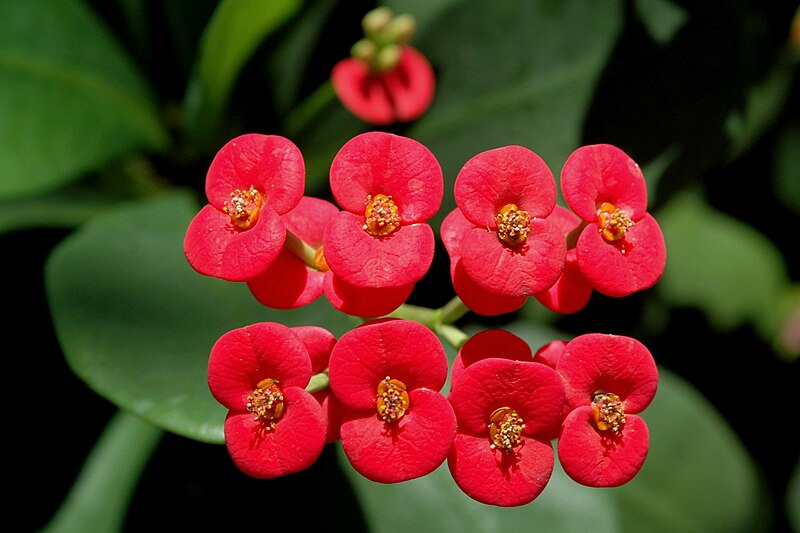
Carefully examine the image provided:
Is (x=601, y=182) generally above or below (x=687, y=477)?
above

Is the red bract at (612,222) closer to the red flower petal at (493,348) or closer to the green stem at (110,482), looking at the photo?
the red flower petal at (493,348)

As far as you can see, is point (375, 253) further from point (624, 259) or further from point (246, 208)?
point (624, 259)

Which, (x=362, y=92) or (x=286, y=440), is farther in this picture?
(x=362, y=92)

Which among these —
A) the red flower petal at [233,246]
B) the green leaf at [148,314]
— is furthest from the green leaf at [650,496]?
the red flower petal at [233,246]

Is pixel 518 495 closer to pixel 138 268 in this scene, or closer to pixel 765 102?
pixel 138 268

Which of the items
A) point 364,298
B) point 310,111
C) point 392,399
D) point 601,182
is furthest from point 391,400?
point 310,111

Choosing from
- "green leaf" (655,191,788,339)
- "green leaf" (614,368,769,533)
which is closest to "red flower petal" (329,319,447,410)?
"green leaf" (614,368,769,533)

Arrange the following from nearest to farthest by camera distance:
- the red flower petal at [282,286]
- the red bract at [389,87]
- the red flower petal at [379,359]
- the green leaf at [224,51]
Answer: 1. the red flower petal at [379,359]
2. the red flower petal at [282,286]
3. the green leaf at [224,51]
4. the red bract at [389,87]

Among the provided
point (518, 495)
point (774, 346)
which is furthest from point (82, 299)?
point (774, 346)
